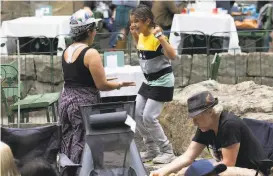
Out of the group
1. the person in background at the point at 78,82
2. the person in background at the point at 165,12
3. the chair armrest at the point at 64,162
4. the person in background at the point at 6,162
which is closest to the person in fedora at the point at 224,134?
the chair armrest at the point at 64,162

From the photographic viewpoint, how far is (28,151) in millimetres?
6043

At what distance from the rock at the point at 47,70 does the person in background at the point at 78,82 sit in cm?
487

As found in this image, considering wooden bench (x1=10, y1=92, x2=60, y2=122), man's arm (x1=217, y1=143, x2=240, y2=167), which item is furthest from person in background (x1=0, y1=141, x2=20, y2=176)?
wooden bench (x1=10, y1=92, x2=60, y2=122)

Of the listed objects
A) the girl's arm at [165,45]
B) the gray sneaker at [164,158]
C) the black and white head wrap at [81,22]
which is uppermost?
the black and white head wrap at [81,22]

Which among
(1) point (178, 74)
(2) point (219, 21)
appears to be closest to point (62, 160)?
(1) point (178, 74)

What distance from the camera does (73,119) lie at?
6.26 m

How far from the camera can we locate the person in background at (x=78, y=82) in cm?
615

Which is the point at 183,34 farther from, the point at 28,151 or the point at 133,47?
the point at 28,151

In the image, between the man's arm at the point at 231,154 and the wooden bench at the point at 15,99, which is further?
the wooden bench at the point at 15,99

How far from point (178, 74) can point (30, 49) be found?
2.32m

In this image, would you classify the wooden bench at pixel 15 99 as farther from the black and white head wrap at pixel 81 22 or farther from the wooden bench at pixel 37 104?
the black and white head wrap at pixel 81 22

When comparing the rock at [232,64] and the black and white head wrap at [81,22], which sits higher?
the black and white head wrap at [81,22]

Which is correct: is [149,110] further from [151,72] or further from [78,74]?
[78,74]

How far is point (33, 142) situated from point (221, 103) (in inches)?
78.8
